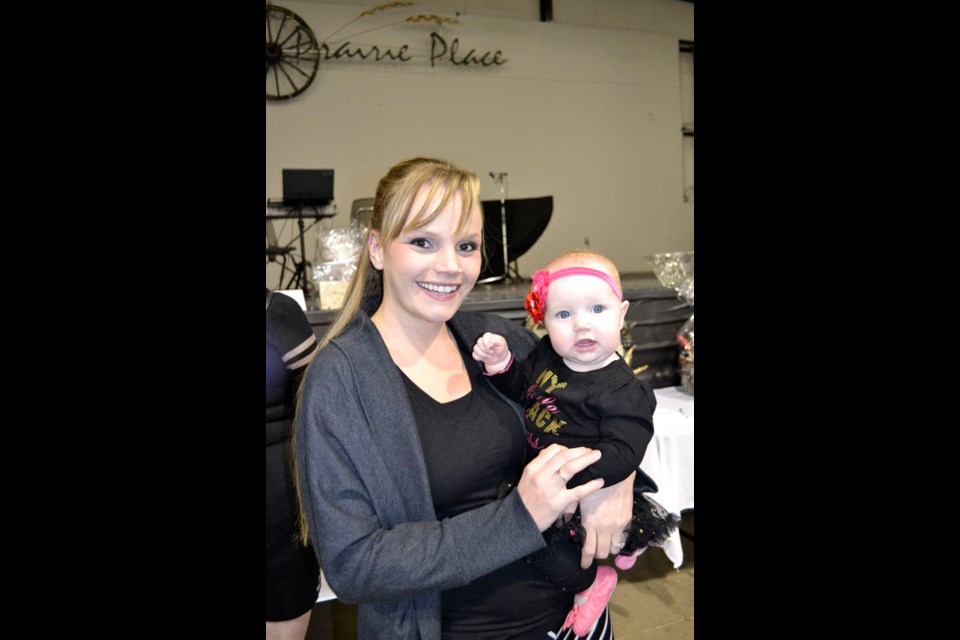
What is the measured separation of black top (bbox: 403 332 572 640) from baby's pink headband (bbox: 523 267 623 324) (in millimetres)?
224

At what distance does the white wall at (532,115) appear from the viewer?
8477 millimetres

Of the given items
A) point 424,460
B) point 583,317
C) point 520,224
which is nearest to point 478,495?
point 424,460

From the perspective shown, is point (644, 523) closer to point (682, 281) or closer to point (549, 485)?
point (549, 485)

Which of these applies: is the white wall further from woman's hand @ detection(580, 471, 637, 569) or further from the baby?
woman's hand @ detection(580, 471, 637, 569)

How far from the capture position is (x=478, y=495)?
1188 millimetres

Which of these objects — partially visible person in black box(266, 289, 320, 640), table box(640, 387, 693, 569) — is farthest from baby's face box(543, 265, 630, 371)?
table box(640, 387, 693, 569)

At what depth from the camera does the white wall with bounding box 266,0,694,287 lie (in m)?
8.48

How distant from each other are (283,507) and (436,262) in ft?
3.05

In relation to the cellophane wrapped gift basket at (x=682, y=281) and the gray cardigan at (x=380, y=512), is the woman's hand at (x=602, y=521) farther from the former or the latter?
the cellophane wrapped gift basket at (x=682, y=281)

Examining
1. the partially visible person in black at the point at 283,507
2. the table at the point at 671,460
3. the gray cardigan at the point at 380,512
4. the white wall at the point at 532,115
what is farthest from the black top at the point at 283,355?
the white wall at the point at 532,115
